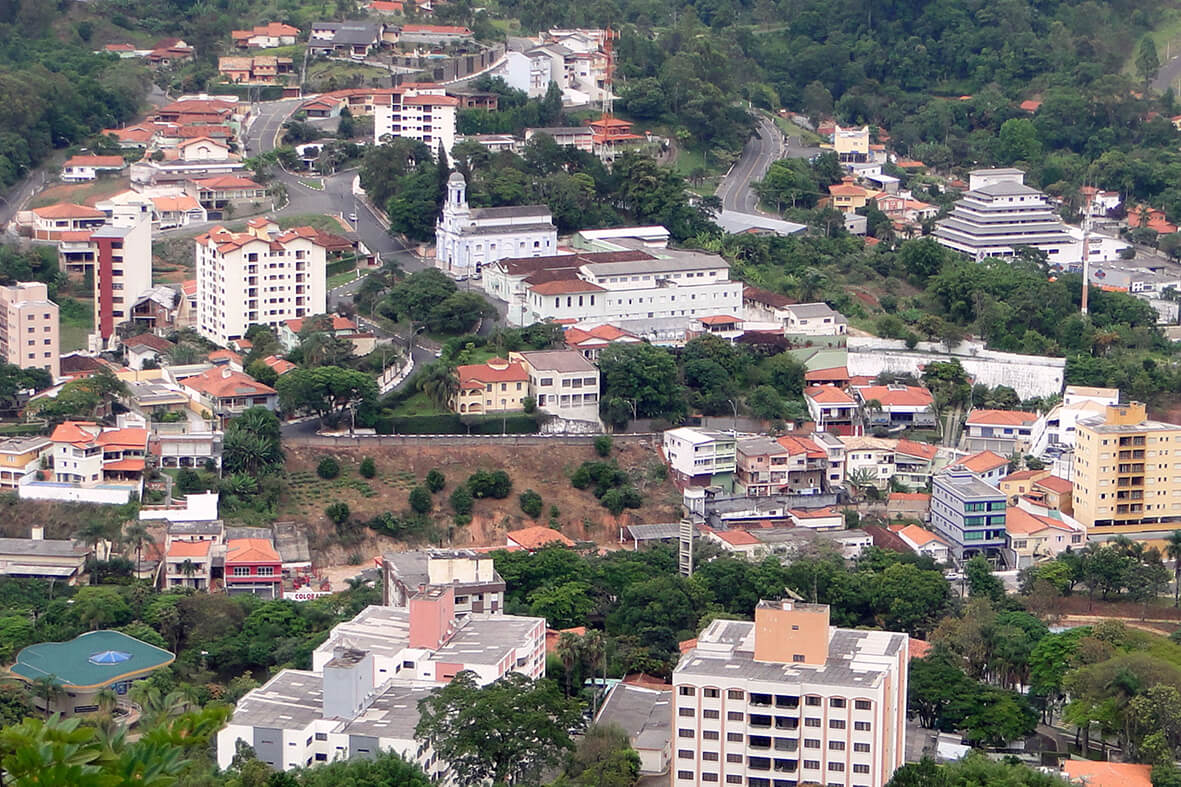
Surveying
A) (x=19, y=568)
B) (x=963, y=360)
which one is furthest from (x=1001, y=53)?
(x=19, y=568)

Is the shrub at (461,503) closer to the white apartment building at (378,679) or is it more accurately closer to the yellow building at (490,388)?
the yellow building at (490,388)

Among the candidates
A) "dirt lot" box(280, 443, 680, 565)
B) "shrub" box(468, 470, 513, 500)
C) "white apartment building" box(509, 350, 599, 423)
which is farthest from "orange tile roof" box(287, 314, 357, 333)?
"shrub" box(468, 470, 513, 500)

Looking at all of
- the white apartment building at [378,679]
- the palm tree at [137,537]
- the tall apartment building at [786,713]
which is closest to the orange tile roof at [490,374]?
the palm tree at [137,537]

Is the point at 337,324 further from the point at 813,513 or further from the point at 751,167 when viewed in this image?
the point at 751,167

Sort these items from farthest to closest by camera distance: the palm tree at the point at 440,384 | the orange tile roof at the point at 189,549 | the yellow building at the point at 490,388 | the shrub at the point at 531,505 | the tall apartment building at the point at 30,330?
the tall apartment building at the point at 30,330 < the yellow building at the point at 490,388 < the palm tree at the point at 440,384 < the shrub at the point at 531,505 < the orange tile roof at the point at 189,549

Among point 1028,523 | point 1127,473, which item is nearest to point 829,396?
point 1028,523

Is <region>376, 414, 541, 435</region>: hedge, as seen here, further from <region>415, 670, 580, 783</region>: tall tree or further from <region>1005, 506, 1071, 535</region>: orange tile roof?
<region>415, 670, 580, 783</region>: tall tree

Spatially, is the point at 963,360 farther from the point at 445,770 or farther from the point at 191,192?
the point at 445,770
